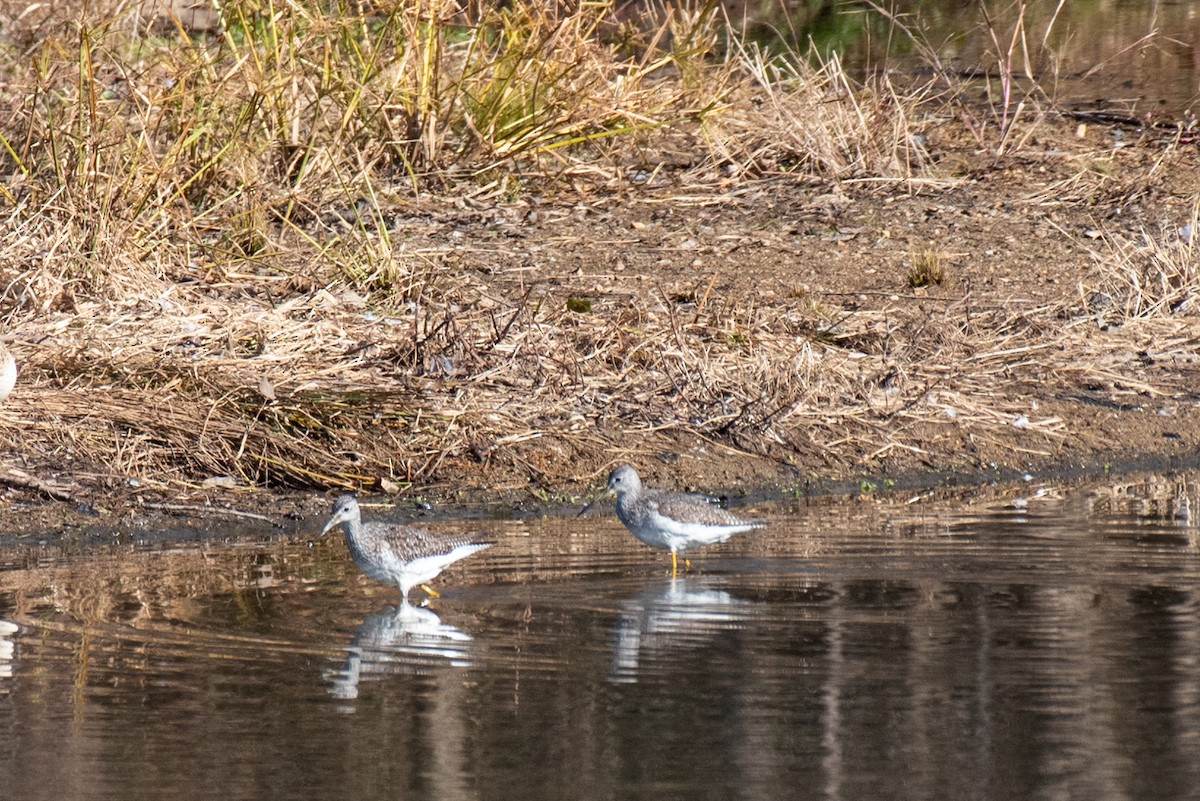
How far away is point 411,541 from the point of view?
24.8 ft

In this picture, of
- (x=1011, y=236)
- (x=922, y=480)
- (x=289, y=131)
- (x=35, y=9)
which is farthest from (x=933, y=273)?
(x=35, y=9)

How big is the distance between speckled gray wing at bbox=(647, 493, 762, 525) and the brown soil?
147 cm

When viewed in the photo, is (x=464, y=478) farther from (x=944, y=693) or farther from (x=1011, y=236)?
(x=1011, y=236)

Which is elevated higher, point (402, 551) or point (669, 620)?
point (402, 551)

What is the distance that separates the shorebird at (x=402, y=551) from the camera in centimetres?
751

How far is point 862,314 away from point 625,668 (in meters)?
6.50

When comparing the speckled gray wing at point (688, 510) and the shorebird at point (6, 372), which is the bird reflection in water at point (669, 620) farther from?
the shorebird at point (6, 372)

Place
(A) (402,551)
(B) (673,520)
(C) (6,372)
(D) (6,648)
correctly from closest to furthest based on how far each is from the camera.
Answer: (D) (6,648), (A) (402,551), (B) (673,520), (C) (6,372)

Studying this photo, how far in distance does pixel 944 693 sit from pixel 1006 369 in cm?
599

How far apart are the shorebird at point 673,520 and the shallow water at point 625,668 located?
0.49 feet

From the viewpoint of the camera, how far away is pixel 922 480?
1041 centimetres

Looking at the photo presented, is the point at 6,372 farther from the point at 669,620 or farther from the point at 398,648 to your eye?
the point at 669,620

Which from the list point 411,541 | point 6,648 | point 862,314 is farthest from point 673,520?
point 862,314

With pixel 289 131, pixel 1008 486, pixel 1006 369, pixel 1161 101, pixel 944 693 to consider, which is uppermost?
pixel 1161 101
